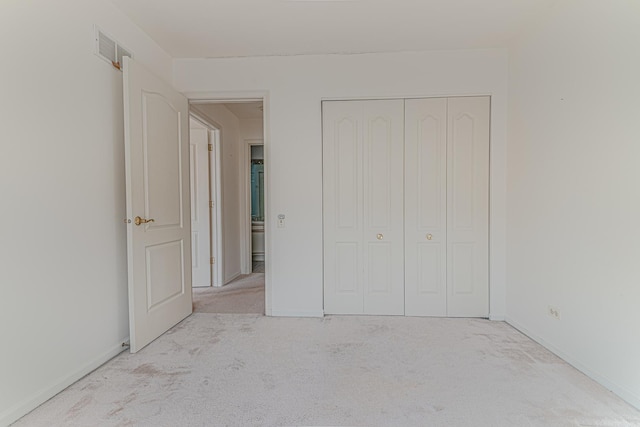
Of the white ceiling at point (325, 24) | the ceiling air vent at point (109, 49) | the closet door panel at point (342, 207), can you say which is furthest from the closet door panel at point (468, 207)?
the ceiling air vent at point (109, 49)

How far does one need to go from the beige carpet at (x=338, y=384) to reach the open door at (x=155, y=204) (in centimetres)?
29

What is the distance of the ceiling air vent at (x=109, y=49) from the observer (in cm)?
220

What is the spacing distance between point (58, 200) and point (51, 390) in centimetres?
104

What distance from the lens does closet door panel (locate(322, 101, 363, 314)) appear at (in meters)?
3.12

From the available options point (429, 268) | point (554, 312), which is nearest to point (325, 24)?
point (429, 268)

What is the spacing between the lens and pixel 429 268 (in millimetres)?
3098

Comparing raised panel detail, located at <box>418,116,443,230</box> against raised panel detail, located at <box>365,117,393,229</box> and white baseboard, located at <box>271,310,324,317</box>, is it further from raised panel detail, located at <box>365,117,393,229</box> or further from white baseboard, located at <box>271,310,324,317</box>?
white baseboard, located at <box>271,310,324,317</box>

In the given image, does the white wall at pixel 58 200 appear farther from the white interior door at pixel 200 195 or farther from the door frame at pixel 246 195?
the door frame at pixel 246 195

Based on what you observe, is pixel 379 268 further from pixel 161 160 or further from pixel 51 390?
pixel 51 390

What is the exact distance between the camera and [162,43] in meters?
2.86

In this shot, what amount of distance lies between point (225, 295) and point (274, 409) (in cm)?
243

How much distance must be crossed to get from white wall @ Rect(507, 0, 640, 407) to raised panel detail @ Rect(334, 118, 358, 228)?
138 cm

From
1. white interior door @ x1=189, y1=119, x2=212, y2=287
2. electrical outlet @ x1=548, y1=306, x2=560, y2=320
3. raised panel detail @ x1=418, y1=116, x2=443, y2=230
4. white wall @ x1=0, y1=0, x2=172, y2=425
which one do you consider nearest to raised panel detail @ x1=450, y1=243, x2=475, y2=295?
raised panel detail @ x1=418, y1=116, x2=443, y2=230

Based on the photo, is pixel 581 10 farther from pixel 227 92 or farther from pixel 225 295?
pixel 225 295
